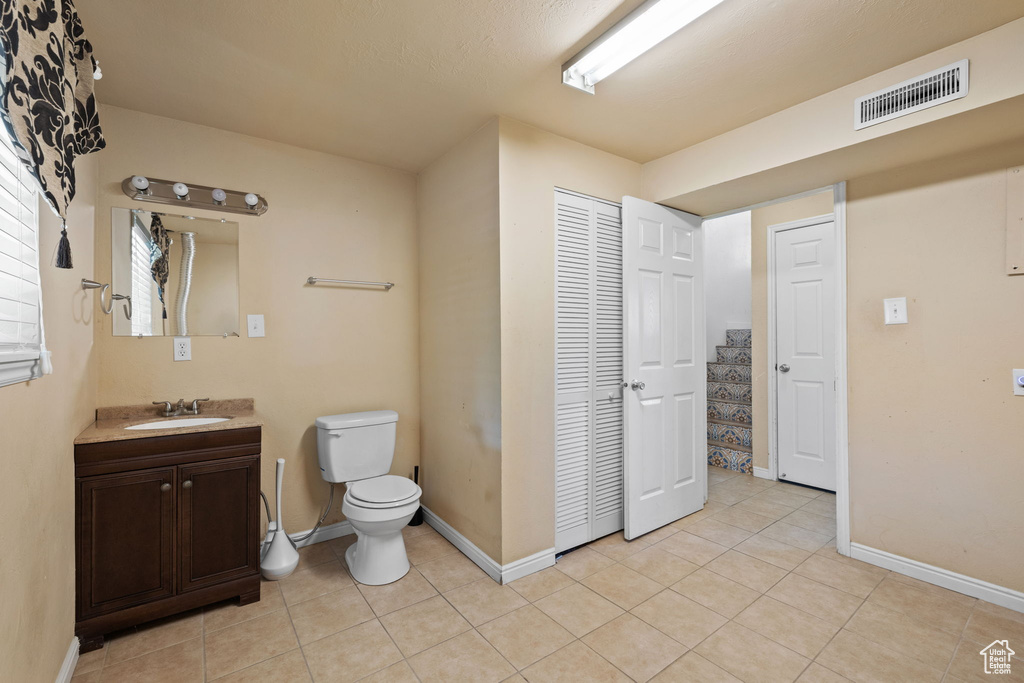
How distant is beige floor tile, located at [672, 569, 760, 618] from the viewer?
81.0 inches

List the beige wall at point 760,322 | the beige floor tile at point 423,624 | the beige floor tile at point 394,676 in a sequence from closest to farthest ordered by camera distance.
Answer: the beige floor tile at point 394,676, the beige floor tile at point 423,624, the beige wall at point 760,322

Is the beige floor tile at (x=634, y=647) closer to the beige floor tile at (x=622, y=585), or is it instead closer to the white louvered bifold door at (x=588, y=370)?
the beige floor tile at (x=622, y=585)

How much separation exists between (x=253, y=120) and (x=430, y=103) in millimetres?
938

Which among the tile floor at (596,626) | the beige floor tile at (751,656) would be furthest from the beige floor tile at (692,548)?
the beige floor tile at (751,656)

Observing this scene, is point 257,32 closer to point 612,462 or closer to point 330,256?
point 330,256

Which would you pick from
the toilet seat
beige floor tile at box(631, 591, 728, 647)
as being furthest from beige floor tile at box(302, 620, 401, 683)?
beige floor tile at box(631, 591, 728, 647)

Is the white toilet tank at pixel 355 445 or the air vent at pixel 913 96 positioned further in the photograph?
the white toilet tank at pixel 355 445

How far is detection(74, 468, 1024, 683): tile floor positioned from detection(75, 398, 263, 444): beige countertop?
2.69 feet

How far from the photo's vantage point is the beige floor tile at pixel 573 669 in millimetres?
1632

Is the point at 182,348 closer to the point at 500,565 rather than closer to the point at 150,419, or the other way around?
the point at 150,419

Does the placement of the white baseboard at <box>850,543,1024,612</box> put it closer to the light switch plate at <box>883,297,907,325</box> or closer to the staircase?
the light switch plate at <box>883,297,907,325</box>

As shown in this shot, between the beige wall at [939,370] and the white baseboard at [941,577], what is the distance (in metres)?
0.03

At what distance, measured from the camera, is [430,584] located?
2270 mm

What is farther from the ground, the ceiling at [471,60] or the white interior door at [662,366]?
the ceiling at [471,60]
